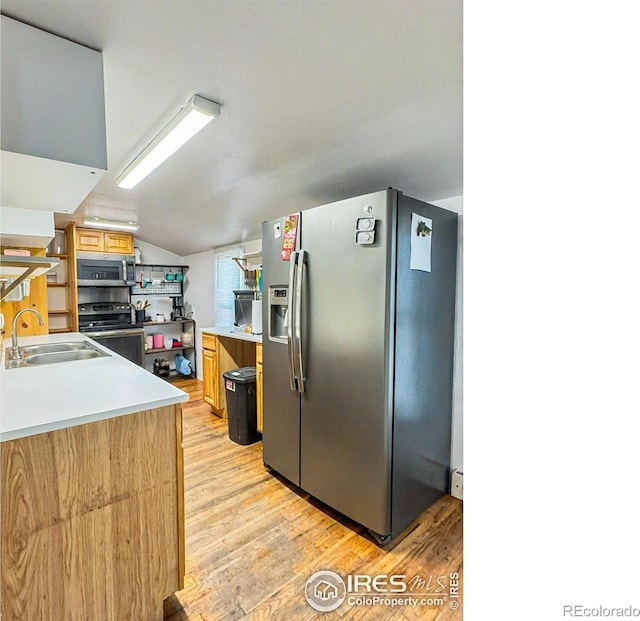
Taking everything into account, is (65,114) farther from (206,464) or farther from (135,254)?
(135,254)

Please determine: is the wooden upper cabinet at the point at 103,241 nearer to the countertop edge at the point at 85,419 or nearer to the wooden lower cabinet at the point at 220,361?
the wooden lower cabinet at the point at 220,361

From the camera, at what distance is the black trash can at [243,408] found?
3049mm

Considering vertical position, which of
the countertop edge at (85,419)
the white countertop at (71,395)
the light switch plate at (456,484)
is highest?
the white countertop at (71,395)

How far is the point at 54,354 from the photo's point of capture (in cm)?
228

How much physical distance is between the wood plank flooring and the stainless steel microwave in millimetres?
3251

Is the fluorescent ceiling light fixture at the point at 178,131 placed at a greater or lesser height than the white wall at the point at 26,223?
greater

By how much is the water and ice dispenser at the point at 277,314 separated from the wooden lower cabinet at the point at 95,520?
3.62ft

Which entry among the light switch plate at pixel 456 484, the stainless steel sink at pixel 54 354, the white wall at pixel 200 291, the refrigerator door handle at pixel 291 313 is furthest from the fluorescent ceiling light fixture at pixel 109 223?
the light switch plate at pixel 456 484

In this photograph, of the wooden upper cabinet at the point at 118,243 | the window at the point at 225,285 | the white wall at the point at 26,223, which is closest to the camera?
the white wall at the point at 26,223
